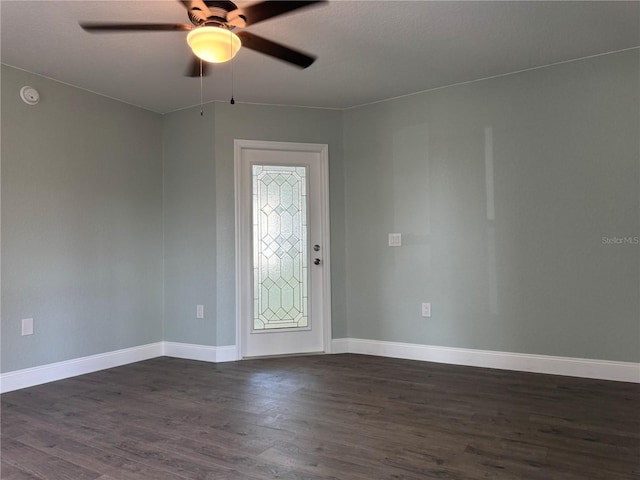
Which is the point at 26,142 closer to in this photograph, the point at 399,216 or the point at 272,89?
the point at 272,89

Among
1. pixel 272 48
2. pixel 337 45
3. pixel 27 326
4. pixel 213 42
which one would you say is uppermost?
pixel 337 45

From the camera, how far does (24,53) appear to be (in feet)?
9.62

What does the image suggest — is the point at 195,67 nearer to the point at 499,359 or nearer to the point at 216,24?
the point at 216,24

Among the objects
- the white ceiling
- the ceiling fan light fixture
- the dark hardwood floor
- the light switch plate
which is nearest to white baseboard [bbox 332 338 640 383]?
the dark hardwood floor

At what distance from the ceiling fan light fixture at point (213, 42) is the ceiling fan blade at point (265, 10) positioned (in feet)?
0.35

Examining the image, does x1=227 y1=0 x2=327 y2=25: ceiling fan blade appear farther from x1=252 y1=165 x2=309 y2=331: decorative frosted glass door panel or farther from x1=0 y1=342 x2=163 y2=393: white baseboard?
x1=0 y1=342 x2=163 y2=393: white baseboard

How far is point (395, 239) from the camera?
3924mm

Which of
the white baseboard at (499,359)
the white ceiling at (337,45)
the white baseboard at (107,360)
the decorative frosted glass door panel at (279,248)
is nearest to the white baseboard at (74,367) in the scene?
the white baseboard at (107,360)

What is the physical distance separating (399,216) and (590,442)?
228cm

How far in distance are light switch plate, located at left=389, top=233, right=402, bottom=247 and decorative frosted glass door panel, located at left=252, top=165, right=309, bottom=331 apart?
813 mm

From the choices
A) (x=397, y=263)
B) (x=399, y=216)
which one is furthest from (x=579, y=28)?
(x=397, y=263)

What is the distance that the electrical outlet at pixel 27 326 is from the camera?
3152 mm

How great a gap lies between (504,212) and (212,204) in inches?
102

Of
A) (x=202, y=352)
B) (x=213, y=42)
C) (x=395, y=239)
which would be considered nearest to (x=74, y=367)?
(x=202, y=352)
